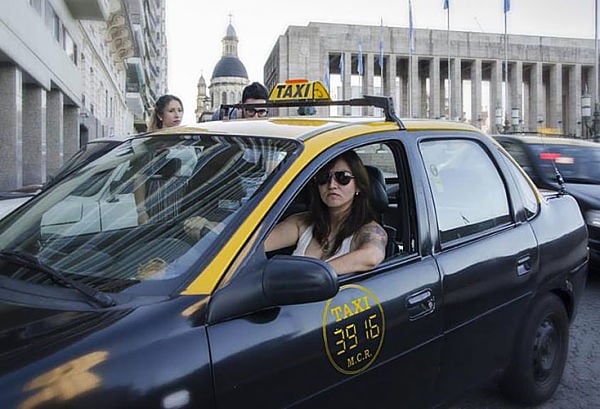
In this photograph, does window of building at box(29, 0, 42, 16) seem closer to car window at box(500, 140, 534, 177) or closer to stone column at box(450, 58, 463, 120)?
car window at box(500, 140, 534, 177)

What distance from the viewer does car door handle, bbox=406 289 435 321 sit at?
2.56 metres

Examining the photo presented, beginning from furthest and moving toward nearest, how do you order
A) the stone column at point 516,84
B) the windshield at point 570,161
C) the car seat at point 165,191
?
1. the stone column at point 516,84
2. the windshield at point 570,161
3. the car seat at point 165,191

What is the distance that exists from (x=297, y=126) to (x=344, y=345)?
3.25ft

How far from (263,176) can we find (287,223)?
72cm

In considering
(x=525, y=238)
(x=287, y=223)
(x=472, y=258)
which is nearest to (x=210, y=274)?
(x=287, y=223)

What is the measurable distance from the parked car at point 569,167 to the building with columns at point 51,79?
11678 mm

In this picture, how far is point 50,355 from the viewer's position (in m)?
1.66

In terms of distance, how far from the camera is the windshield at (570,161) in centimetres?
776

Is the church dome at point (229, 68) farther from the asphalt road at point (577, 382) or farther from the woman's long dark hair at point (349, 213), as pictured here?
the woman's long dark hair at point (349, 213)

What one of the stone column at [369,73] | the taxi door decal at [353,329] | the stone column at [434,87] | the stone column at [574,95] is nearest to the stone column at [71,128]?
the taxi door decal at [353,329]

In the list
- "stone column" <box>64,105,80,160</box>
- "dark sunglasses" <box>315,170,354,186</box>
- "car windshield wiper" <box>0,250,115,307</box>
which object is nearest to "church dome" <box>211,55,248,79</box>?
"stone column" <box>64,105,80,160</box>

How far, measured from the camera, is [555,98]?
76875 millimetres

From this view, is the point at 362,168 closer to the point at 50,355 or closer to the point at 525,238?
the point at 525,238

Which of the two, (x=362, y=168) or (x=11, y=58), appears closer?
(x=362, y=168)
